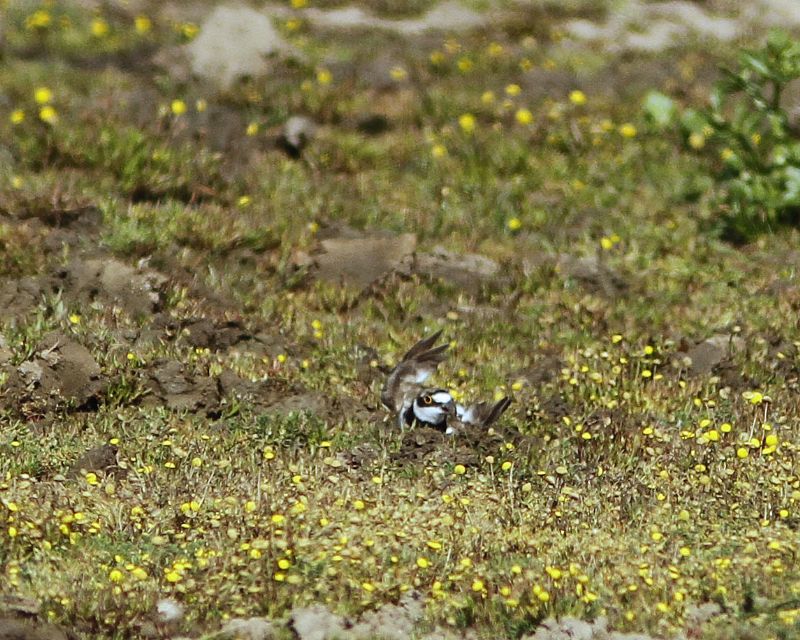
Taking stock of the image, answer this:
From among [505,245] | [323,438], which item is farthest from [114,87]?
[323,438]

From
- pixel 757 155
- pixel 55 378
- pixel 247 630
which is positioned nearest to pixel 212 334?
pixel 55 378

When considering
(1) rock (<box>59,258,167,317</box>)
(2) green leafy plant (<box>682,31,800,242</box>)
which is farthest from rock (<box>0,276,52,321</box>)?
(2) green leafy plant (<box>682,31,800,242</box>)

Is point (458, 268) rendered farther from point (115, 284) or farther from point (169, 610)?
point (169, 610)

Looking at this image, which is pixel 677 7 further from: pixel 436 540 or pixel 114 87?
pixel 436 540

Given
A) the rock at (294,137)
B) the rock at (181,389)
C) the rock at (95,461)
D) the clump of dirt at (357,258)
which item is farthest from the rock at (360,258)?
the rock at (95,461)

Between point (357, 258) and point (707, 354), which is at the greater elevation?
point (707, 354)

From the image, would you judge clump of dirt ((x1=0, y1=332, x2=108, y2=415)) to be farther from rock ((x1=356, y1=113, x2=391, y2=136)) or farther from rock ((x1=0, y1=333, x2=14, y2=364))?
rock ((x1=356, y1=113, x2=391, y2=136))
